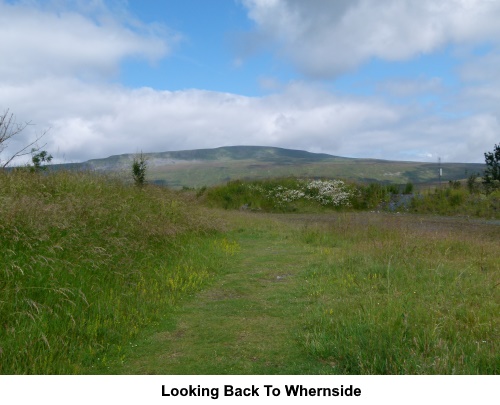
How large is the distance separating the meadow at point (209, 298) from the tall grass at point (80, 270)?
0.02 meters

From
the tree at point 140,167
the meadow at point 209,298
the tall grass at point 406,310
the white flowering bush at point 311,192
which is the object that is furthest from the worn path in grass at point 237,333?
the white flowering bush at point 311,192

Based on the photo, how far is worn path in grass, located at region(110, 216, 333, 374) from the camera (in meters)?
4.39

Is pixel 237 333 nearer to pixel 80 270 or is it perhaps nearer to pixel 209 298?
pixel 209 298

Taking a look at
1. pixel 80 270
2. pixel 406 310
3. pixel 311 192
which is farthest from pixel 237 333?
pixel 311 192

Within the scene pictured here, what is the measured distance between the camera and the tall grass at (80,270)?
4.49m

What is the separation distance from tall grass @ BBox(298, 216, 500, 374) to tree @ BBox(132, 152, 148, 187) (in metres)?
8.23

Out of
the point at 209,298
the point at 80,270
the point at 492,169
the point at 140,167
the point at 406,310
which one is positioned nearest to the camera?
the point at 406,310

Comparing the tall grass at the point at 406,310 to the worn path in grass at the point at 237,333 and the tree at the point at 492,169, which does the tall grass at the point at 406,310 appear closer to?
the worn path in grass at the point at 237,333

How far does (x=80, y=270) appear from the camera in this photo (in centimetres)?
610

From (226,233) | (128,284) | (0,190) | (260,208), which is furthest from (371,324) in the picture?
(260,208)

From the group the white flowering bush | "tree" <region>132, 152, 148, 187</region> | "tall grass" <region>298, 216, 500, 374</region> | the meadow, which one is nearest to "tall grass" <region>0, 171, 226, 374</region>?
the meadow

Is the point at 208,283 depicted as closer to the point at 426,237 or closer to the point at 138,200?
the point at 138,200

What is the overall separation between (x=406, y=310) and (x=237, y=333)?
6.01 feet

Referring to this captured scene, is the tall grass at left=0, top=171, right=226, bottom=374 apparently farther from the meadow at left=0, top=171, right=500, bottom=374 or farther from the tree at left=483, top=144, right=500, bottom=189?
the tree at left=483, top=144, right=500, bottom=189
